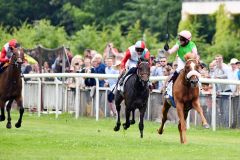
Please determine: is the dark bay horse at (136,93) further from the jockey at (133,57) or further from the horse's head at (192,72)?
the horse's head at (192,72)

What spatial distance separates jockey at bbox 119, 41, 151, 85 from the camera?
24.0m

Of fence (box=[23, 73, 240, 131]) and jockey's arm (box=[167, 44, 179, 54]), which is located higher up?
jockey's arm (box=[167, 44, 179, 54])

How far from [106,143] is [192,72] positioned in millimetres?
2227

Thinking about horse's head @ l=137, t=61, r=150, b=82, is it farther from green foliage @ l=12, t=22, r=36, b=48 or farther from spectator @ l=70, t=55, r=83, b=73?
green foliage @ l=12, t=22, r=36, b=48

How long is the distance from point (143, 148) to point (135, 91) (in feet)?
14.5

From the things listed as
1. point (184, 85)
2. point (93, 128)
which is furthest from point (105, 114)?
point (184, 85)

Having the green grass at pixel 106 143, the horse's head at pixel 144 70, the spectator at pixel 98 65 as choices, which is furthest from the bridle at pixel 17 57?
the spectator at pixel 98 65

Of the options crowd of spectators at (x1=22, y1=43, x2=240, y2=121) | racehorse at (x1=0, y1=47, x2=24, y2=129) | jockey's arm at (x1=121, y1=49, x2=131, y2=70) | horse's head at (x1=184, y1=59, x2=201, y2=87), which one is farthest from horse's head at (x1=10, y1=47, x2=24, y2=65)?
horse's head at (x1=184, y1=59, x2=201, y2=87)

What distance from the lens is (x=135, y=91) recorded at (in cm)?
2380

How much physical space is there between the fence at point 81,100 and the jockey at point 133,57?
2319 millimetres

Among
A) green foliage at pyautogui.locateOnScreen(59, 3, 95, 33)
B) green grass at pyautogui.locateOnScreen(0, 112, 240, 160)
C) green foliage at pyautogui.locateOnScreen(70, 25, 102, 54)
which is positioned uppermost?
green foliage at pyautogui.locateOnScreen(59, 3, 95, 33)

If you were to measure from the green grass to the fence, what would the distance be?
0.54 metres

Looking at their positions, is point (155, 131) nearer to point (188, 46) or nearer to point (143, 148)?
point (188, 46)

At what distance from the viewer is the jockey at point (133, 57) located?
23953 mm
